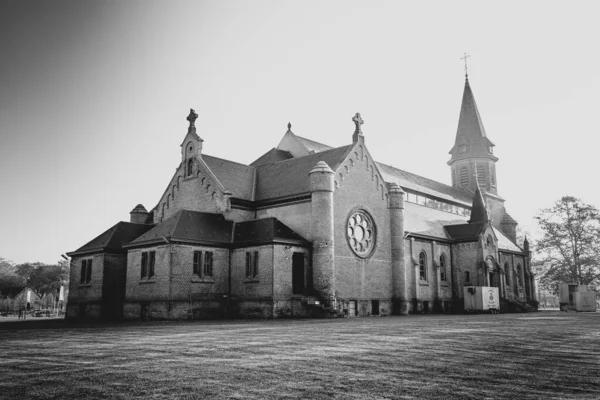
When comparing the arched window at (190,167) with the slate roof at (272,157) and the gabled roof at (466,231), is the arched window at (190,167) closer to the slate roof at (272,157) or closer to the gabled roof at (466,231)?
the slate roof at (272,157)

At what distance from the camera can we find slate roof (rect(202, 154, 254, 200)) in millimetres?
41000

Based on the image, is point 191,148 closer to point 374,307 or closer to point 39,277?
point 374,307

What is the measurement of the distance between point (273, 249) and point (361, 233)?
8941mm

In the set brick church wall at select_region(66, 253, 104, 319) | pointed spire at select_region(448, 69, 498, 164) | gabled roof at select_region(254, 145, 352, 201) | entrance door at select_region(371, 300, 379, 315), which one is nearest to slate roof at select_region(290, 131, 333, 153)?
gabled roof at select_region(254, 145, 352, 201)

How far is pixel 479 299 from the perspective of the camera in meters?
47.3

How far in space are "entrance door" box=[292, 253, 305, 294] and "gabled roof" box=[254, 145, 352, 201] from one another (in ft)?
15.4

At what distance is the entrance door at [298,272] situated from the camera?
37562 mm

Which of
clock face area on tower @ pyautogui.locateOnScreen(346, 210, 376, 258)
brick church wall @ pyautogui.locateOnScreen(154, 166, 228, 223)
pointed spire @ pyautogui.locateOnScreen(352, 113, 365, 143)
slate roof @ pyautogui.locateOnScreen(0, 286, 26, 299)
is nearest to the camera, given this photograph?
brick church wall @ pyautogui.locateOnScreen(154, 166, 228, 223)

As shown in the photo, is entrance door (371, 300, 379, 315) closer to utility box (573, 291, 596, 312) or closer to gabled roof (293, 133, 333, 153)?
gabled roof (293, 133, 333, 153)

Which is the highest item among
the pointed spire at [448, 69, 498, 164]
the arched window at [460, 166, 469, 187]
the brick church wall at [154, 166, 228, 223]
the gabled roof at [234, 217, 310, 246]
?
the pointed spire at [448, 69, 498, 164]

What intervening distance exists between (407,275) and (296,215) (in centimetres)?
1254

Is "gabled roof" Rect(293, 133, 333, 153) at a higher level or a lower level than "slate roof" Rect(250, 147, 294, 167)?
higher

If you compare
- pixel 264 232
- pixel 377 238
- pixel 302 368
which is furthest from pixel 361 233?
pixel 302 368

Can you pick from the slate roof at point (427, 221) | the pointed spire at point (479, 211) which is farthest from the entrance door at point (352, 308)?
the pointed spire at point (479, 211)
